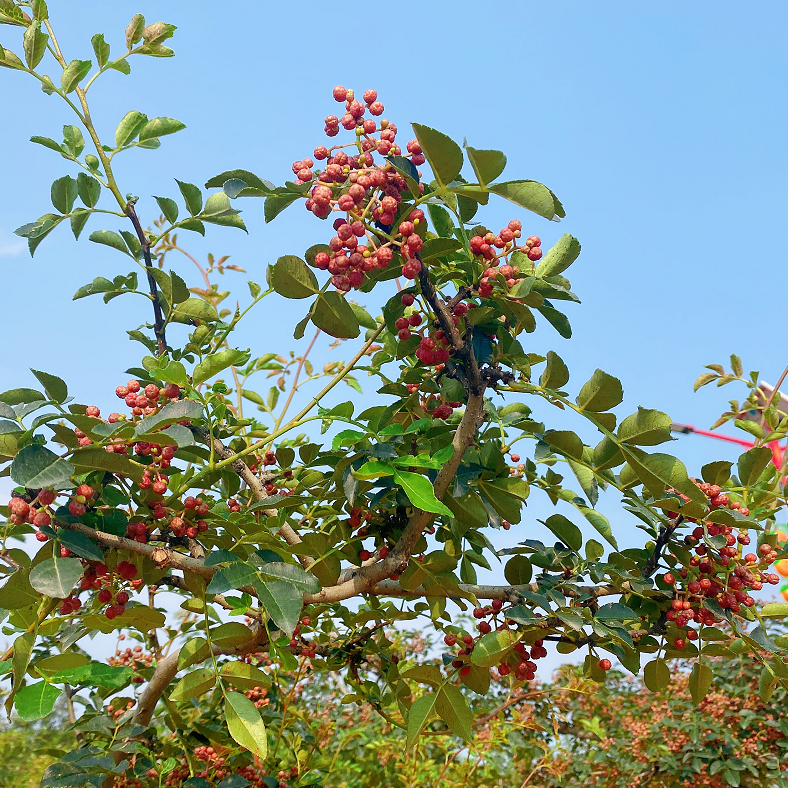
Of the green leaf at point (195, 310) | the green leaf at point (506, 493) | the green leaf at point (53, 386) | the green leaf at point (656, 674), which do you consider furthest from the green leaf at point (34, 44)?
the green leaf at point (656, 674)

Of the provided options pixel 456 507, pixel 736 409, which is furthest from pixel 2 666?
pixel 736 409

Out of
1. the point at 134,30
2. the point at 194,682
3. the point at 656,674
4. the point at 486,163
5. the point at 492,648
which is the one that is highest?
the point at 134,30

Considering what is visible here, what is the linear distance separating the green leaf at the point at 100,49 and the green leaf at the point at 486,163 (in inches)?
44.1

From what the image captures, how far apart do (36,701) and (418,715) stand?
734 millimetres

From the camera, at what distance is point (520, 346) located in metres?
1.47

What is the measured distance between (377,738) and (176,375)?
10.5 ft

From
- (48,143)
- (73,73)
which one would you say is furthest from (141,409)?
(73,73)

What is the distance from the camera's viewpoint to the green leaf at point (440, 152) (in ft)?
3.36

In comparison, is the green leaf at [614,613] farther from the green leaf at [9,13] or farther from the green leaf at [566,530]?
the green leaf at [9,13]

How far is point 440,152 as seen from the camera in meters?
1.06

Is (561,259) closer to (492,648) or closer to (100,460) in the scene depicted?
(492,648)

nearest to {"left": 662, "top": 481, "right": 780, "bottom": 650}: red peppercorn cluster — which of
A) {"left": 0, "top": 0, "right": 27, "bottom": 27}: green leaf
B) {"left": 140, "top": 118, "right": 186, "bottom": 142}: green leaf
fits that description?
{"left": 140, "top": 118, "right": 186, "bottom": 142}: green leaf

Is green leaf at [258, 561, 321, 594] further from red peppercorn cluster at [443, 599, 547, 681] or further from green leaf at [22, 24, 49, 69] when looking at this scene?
green leaf at [22, 24, 49, 69]

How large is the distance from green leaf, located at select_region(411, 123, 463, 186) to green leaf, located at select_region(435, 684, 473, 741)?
1.06 m
